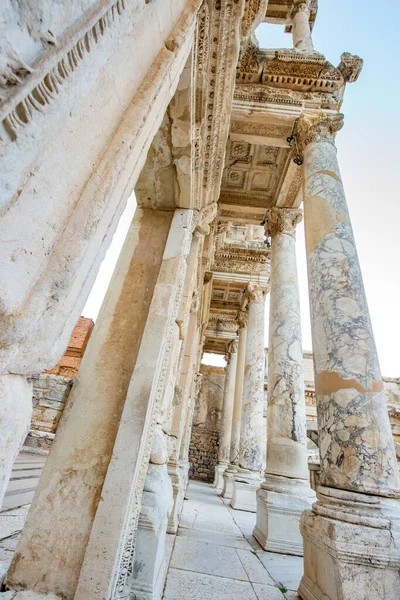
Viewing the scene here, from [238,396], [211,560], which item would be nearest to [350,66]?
[211,560]

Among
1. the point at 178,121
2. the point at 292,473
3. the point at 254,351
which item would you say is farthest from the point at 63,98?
the point at 254,351

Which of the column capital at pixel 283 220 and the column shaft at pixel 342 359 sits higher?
the column capital at pixel 283 220

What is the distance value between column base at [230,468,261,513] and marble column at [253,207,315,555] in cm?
230

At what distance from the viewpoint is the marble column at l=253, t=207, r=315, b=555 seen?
3.91m

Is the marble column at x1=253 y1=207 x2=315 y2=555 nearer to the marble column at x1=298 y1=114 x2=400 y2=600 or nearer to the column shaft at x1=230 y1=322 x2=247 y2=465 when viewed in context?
the marble column at x1=298 y1=114 x2=400 y2=600

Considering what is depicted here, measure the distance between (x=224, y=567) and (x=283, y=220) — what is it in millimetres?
6232

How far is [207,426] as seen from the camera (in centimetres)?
1770

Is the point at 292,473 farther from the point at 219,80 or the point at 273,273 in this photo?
the point at 219,80

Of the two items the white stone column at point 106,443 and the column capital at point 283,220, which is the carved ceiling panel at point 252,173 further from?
the white stone column at point 106,443

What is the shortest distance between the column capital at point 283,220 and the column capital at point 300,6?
16.3 ft

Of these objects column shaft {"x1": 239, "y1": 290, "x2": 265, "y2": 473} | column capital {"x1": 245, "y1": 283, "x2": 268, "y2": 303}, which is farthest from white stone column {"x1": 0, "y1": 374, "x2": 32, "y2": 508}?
column capital {"x1": 245, "y1": 283, "x2": 268, "y2": 303}

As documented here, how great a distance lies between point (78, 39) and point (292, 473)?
515 cm

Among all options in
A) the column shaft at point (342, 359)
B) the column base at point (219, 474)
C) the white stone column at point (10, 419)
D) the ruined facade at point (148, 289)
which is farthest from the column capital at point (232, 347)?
the white stone column at point (10, 419)

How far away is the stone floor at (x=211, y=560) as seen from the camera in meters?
2.28
